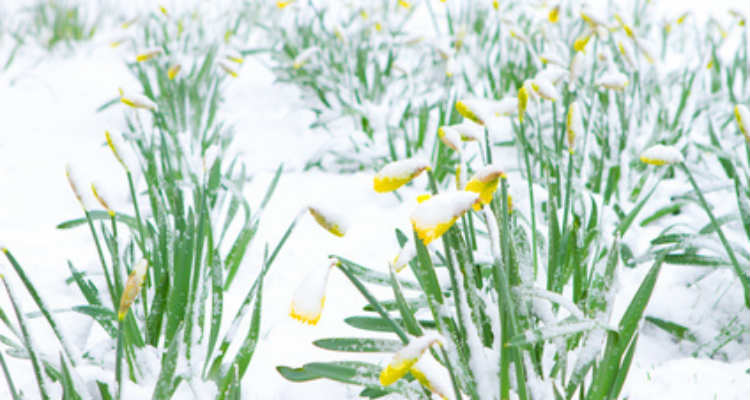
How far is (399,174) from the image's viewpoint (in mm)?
712

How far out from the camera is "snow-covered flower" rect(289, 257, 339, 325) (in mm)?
691

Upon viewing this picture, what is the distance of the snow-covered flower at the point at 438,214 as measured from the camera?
62 centimetres

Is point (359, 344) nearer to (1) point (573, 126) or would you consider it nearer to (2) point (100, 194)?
(2) point (100, 194)

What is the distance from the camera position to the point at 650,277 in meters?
0.77

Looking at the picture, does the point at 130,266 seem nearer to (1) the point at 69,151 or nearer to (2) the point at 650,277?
(2) the point at 650,277

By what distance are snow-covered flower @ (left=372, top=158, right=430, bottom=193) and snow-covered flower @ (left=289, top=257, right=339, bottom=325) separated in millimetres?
113

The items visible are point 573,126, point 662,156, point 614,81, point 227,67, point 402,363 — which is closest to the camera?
point 402,363

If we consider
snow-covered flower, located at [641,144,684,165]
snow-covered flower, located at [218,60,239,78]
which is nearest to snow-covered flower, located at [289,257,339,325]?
snow-covered flower, located at [641,144,684,165]

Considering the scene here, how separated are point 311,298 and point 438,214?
0.18 meters

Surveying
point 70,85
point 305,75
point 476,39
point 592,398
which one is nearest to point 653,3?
point 476,39

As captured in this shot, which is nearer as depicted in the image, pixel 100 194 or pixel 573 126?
pixel 100 194

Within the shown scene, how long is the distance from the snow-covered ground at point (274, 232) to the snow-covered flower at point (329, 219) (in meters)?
0.03

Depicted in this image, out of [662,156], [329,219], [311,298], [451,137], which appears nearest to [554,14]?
[662,156]

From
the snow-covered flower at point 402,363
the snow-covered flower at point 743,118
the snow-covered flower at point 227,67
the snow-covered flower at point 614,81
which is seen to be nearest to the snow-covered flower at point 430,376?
the snow-covered flower at point 402,363
